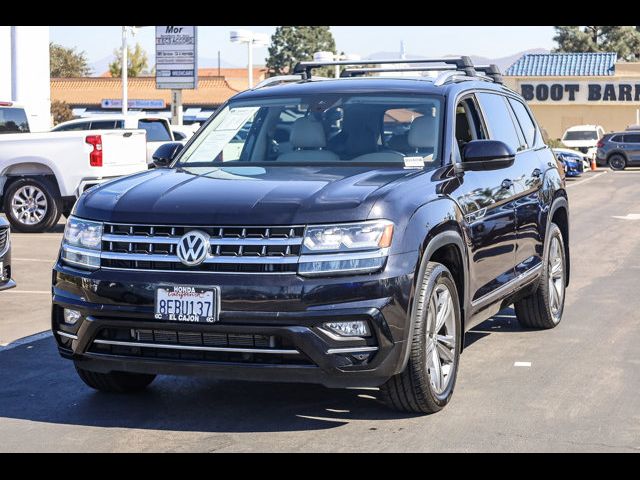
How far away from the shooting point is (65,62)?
319 feet

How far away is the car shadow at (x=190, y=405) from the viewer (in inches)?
243

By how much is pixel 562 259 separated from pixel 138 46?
94.9 m

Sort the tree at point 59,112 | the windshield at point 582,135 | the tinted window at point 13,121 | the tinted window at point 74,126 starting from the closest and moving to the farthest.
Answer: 1. the tinted window at point 13,121
2. the tinted window at point 74,126
3. the windshield at point 582,135
4. the tree at point 59,112

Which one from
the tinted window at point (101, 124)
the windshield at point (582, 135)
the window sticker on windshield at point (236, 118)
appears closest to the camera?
the window sticker on windshield at point (236, 118)

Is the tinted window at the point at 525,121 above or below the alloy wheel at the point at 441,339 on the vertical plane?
above

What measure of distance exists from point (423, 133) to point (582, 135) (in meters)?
42.5

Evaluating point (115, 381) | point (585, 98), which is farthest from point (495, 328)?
point (585, 98)

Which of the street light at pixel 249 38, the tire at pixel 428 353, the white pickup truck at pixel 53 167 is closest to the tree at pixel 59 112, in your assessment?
the street light at pixel 249 38

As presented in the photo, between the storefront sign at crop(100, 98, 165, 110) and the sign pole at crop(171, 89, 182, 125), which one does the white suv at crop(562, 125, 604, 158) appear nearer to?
the sign pole at crop(171, 89, 182, 125)

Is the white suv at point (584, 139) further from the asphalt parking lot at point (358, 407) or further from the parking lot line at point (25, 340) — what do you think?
the parking lot line at point (25, 340)

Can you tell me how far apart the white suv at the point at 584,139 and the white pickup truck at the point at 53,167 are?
3164 cm

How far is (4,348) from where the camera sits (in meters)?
8.31

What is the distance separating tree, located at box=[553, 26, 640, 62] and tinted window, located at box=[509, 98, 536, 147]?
8123 cm

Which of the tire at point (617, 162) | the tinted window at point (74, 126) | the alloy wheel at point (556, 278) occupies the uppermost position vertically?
the tinted window at point (74, 126)
